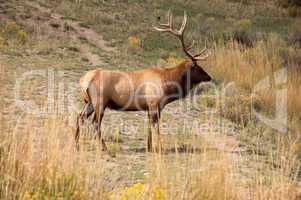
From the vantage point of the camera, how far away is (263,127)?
12.9 metres

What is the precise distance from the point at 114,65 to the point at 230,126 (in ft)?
19.7

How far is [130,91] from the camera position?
9820 millimetres

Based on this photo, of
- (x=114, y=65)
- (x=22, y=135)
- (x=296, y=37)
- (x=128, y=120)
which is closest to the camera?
(x=22, y=135)

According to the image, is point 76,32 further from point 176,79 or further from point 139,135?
point 176,79

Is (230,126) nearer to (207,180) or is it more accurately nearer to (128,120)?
(128,120)

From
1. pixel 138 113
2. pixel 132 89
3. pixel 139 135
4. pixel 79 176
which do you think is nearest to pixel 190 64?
pixel 132 89

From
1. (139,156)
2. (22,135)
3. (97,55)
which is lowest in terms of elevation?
(139,156)

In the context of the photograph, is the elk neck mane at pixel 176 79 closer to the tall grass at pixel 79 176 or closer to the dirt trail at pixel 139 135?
the dirt trail at pixel 139 135

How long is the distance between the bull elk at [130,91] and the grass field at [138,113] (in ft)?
1.41

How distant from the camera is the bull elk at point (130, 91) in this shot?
960 cm

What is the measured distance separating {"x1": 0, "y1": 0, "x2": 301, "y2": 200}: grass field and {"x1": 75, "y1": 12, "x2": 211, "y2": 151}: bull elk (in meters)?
0.43

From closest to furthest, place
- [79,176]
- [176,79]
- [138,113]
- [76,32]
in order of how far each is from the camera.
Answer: [79,176], [176,79], [138,113], [76,32]

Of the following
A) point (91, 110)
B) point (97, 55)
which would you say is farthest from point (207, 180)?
point (97, 55)

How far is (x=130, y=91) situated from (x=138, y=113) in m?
3.04
